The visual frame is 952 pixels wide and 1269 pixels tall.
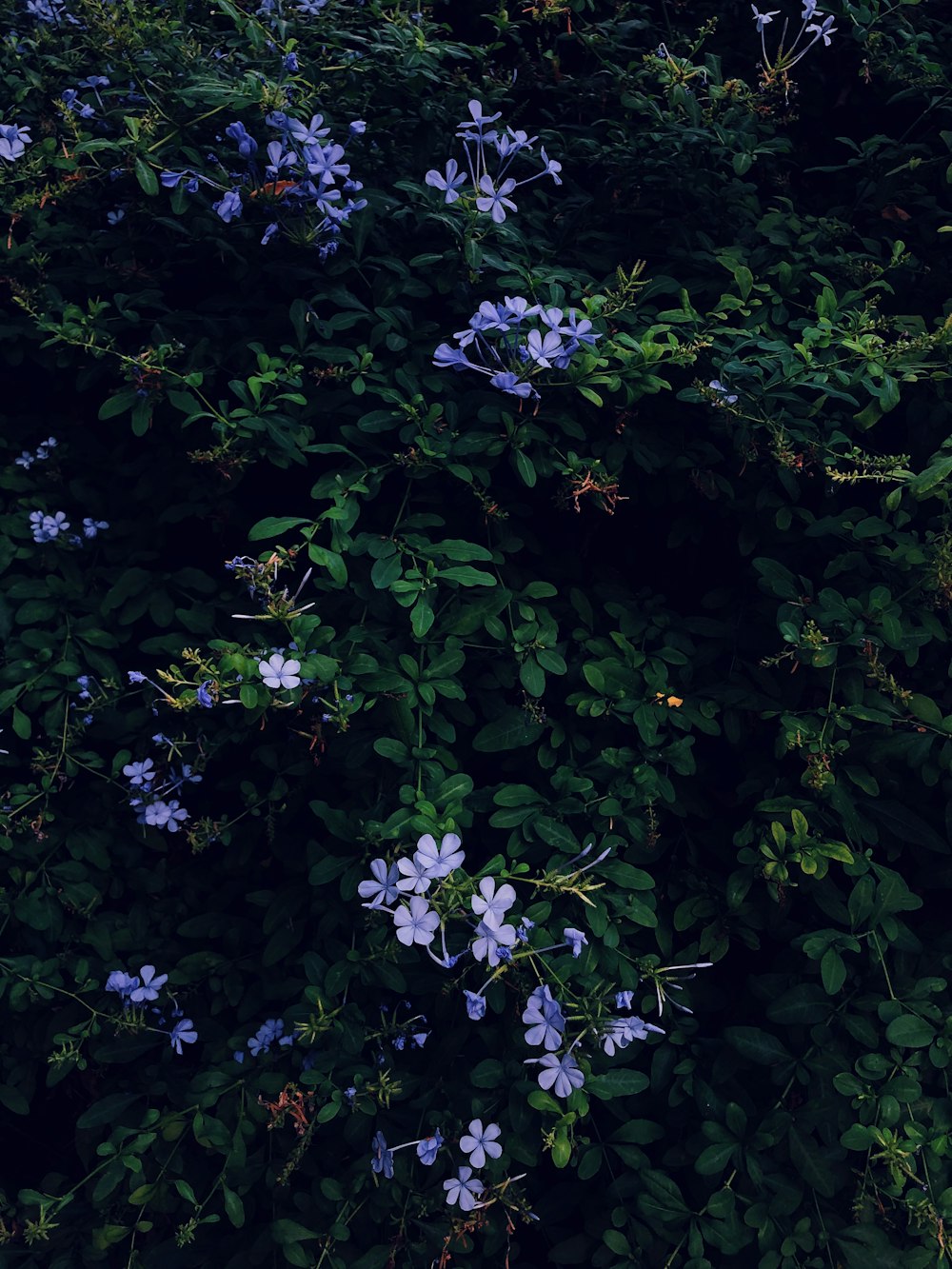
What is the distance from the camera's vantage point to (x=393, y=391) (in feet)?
6.51

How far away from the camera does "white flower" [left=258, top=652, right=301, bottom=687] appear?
5.64ft

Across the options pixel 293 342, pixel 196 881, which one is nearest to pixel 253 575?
pixel 293 342

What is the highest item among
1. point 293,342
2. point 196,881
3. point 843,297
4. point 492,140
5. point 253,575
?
point 492,140

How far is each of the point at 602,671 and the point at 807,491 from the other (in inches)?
26.1

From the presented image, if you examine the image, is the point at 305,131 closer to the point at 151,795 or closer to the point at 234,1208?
the point at 151,795

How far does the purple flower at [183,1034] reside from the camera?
209 centimetres

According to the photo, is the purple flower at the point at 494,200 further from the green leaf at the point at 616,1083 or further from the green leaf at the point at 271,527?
the green leaf at the point at 616,1083

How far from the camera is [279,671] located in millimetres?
1738

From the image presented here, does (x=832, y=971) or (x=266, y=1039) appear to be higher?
(x=832, y=971)

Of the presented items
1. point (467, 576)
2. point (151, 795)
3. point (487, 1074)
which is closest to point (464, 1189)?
point (487, 1074)

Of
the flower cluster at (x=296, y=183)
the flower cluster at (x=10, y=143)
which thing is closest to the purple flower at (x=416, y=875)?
the flower cluster at (x=296, y=183)

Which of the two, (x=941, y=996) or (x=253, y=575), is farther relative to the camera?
(x=941, y=996)

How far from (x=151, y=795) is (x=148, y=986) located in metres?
0.40

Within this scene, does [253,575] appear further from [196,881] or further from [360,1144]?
[360,1144]
